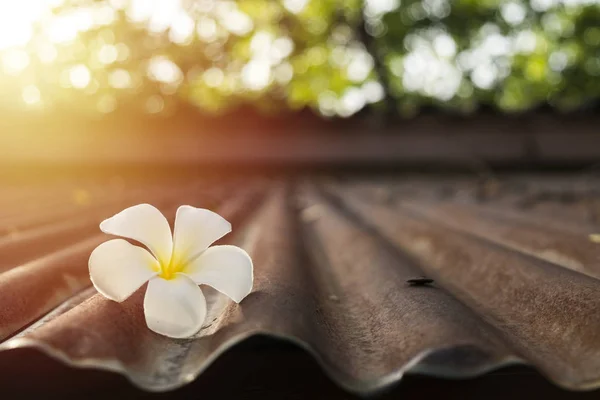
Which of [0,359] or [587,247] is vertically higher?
[0,359]

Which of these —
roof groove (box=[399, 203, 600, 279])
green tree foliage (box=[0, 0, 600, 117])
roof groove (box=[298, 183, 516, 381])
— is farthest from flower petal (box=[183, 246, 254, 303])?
green tree foliage (box=[0, 0, 600, 117])

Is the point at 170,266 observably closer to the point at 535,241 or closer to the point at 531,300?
the point at 531,300

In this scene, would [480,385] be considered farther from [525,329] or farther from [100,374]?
[100,374]

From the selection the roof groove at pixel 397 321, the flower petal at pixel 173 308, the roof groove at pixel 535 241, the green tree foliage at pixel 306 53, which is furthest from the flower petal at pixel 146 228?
the green tree foliage at pixel 306 53

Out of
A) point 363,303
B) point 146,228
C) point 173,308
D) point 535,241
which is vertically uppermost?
point 146,228

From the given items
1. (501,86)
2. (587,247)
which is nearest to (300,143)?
(587,247)

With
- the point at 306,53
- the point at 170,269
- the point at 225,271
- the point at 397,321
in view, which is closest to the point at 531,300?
the point at 397,321

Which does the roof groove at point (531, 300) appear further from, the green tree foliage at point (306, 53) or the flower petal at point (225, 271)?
the green tree foliage at point (306, 53)
